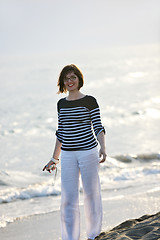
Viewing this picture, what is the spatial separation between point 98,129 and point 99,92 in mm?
21340

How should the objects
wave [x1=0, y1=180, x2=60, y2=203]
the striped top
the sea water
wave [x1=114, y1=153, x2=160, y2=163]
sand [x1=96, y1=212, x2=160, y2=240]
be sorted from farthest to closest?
wave [x1=114, y1=153, x2=160, y2=163]
wave [x1=0, y1=180, x2=60, y2=203]
the sea water
the striped top
sand [x1=96, y1=212, x2=160, y2=240]

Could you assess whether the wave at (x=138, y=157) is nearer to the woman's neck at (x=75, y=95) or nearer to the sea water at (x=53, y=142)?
the sea water at (x=53, y=142)

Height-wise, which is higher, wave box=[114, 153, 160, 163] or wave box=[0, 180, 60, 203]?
wave box=[0, 180, 60, 203]

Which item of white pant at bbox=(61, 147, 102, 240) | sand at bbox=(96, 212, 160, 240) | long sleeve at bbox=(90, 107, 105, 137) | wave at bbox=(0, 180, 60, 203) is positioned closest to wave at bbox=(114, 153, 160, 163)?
wave at bbox=(0, 180, 60, 203)

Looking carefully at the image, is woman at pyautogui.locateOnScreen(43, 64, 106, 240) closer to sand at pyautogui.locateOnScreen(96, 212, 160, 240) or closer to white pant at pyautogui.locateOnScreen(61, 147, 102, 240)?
white pant at pyautogui.locateOnScreen(61, 147, 102, 240)

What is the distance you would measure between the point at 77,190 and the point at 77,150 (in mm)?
386

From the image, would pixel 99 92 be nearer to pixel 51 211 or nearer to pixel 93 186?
pixel 51 211

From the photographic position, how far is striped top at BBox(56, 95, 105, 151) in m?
3.82

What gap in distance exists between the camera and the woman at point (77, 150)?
12.6 ft

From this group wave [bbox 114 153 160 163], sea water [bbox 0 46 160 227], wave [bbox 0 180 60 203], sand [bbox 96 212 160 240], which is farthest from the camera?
wave [bbox 114 153 160 163]

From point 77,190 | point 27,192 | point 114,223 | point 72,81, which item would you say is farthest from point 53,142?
point 72,81

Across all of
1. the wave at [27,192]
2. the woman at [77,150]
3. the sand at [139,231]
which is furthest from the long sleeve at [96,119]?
the wave at [27,192]

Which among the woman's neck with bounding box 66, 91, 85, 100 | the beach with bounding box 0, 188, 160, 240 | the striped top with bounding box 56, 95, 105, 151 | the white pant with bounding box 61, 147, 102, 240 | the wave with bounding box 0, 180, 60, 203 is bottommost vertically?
the wave with bounding box 0, 180, 60, 203

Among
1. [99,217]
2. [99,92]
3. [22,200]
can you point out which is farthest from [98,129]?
[99,92]
